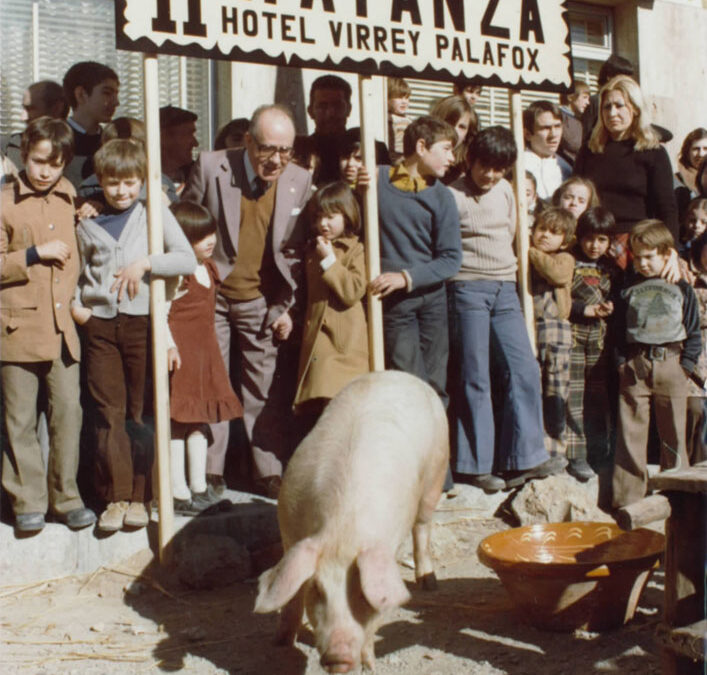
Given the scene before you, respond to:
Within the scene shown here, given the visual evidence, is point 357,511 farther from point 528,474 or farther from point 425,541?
point 528,474

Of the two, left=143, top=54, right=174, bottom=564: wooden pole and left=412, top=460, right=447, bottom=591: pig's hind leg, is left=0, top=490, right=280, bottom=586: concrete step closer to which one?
left=143, top=54, right=174, bottom=564: wooden pole

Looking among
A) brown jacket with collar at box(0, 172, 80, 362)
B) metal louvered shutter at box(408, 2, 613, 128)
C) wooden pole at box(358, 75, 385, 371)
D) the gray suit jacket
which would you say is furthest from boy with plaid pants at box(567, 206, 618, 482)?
brown jacket with collar at box(0, 172, 80, 362)

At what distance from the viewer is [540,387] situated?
6.92m

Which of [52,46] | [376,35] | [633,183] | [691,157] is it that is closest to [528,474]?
[633,183]

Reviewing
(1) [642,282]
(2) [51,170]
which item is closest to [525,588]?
(1) [642,282]

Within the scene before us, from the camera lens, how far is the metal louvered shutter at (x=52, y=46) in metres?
7.81

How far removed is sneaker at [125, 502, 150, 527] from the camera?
18.6 ft

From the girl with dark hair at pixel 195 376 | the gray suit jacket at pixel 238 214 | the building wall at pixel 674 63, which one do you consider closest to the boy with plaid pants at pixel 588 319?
the gray suit jacket at pixel 238 214

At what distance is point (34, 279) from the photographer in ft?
17.9

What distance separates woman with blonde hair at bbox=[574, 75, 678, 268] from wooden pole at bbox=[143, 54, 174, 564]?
11.5 ft

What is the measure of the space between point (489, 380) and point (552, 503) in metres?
0.91

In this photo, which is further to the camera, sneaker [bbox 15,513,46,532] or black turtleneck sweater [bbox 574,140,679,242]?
black turtleneck sweater [bbox 574,140,679,242]

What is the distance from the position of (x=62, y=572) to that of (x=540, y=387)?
3324 millimetres

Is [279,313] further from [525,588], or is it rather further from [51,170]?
[525,588]
